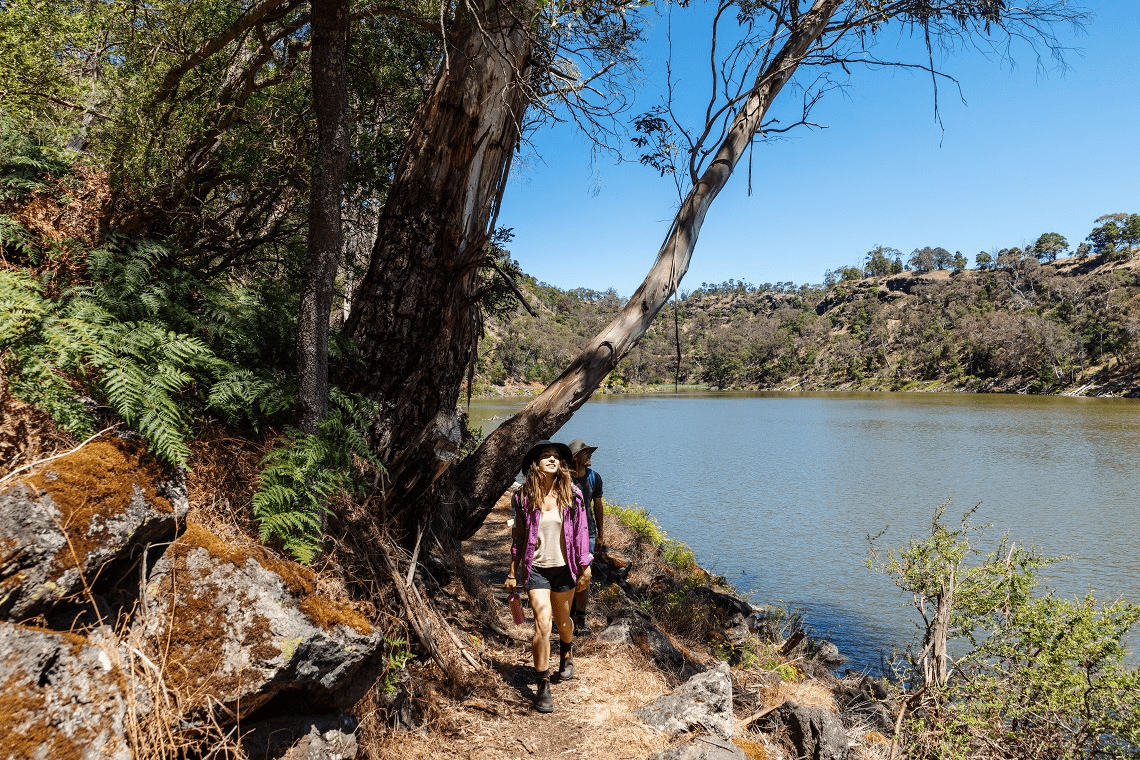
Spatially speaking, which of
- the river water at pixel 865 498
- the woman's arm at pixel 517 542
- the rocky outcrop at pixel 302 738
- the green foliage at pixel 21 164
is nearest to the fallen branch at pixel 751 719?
the woman's arm at pixel 517 542

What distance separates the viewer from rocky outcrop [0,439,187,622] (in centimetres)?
169

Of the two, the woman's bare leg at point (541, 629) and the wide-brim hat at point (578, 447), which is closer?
the woman's bare leg at point (541, 629)

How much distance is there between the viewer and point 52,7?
441 centimetres

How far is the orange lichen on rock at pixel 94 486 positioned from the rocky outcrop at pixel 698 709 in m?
2.74

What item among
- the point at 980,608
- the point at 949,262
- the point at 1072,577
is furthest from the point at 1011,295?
the point at 980,608

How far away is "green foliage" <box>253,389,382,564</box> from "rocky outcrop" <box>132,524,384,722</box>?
0.15 m

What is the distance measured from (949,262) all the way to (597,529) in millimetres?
121811

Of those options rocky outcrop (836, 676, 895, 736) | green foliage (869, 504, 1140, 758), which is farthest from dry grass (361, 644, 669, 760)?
rocky outcrop (836, 676, 895, 736)

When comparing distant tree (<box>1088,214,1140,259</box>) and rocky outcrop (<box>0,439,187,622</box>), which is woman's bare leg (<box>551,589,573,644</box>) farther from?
distant tree (<box>1088,214,1140,259</box>)

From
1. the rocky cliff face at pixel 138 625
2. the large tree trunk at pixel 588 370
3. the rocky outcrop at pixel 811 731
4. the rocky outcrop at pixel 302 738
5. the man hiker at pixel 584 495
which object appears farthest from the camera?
the man hiker at pixel 584 495

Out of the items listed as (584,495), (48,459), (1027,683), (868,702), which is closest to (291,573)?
(48,459)

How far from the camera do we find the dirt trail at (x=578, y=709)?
3.22 meters

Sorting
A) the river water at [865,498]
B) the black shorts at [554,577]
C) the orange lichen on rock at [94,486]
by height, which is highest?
the orange lichen on rock at [94,486]

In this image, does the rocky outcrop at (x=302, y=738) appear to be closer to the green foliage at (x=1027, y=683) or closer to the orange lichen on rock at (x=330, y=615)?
the orange lichen on rock at (x=330, y=615)
